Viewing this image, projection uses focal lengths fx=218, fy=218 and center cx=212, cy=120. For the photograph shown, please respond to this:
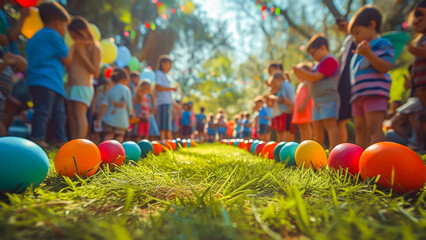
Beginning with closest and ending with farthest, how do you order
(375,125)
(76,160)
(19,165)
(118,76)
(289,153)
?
(19,165) < (76,160) < (289,153) < (375,125) < (118,76)

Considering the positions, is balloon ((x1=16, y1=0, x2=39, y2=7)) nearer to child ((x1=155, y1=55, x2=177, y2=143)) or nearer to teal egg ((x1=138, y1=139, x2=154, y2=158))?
child ((x1=155, y1=55, x2=177, y2=143))

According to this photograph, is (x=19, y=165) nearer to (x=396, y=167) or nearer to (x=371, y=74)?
(x=396, y=167)

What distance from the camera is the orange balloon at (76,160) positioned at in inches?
55.7

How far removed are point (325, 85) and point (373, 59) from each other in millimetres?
1000

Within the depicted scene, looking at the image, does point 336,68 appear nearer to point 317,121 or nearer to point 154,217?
point 317,121

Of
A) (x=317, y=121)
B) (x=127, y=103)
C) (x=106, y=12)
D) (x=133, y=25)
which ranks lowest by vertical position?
(x=317, y=121)

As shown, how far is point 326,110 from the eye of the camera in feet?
10.9

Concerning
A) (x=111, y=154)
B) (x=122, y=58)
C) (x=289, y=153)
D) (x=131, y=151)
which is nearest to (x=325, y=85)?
(x=289, y=153)

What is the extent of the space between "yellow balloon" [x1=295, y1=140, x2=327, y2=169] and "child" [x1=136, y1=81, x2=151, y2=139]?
168 inches

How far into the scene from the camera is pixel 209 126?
1245cm

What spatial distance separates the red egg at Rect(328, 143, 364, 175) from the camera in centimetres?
143

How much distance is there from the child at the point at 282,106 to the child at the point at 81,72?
11.9ft

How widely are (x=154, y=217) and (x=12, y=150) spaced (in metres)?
0.85

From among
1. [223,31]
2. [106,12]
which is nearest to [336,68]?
[106,12]
